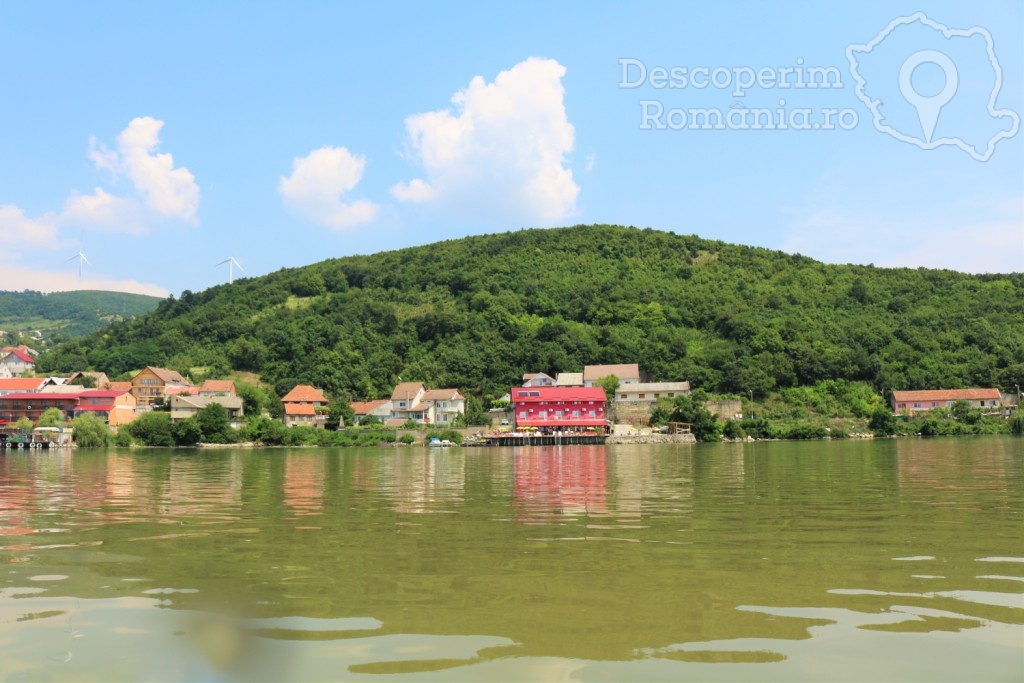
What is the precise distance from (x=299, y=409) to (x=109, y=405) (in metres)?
22.8

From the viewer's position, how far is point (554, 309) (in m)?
119

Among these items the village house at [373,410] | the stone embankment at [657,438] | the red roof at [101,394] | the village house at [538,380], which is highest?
the village house at [538,380]

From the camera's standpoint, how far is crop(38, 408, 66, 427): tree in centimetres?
8144

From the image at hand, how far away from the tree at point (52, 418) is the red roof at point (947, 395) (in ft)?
311

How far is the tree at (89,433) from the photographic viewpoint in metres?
71.8

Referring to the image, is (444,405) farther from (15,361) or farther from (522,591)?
(15,361)

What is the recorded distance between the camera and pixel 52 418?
8275 cm

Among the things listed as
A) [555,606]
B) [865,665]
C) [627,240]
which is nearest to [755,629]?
[865,665]

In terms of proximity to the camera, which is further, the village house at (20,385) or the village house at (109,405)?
the village house at (20,385)

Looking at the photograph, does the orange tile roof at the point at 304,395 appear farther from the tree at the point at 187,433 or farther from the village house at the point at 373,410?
the tree at the point at 187,433

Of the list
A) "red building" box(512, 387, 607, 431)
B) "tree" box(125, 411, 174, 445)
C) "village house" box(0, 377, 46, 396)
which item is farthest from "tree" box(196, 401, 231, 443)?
"village house" box(0, 377, 46, 396)

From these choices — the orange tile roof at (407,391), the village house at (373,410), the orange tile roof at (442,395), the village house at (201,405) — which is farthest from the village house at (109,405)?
the orange tile roof at (442,395)

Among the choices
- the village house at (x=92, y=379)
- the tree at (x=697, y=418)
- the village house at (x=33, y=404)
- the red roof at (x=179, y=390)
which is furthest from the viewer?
the village house at (x=92, y=379)

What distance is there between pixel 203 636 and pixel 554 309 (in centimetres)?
11310
